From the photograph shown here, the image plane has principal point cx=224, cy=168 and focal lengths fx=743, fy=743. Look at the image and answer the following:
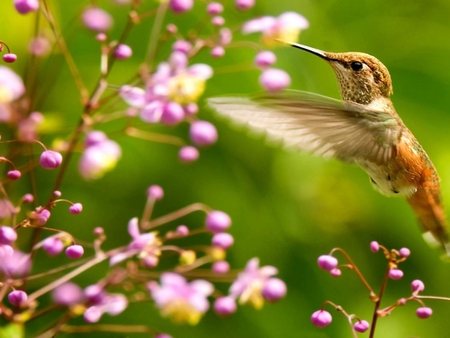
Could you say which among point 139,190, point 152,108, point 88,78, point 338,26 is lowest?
point 139,190

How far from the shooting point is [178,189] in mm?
2855

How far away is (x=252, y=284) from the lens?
1.48 m

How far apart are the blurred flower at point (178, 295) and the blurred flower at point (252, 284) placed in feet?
0.55

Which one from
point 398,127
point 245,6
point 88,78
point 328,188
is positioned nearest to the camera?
point 245,6

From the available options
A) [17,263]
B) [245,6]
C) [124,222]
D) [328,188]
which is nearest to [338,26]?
[328,188]

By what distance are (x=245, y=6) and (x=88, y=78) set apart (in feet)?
3.67

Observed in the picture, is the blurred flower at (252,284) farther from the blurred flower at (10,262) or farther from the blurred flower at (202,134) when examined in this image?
the blurred flower at (10,262)

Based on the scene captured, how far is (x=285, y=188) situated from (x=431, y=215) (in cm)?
65

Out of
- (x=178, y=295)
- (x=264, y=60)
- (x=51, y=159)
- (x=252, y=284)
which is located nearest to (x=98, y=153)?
(x=51, y=159)

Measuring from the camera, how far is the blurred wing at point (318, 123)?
1607 mm

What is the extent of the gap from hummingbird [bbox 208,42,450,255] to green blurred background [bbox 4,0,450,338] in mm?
605

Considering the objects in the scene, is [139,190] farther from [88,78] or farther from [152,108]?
[152,108]

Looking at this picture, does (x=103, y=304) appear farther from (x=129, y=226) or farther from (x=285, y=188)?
(x=285, y=188)

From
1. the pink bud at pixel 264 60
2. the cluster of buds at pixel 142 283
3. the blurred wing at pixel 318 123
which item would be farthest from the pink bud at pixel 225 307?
the pink bud at pixel 264 60
